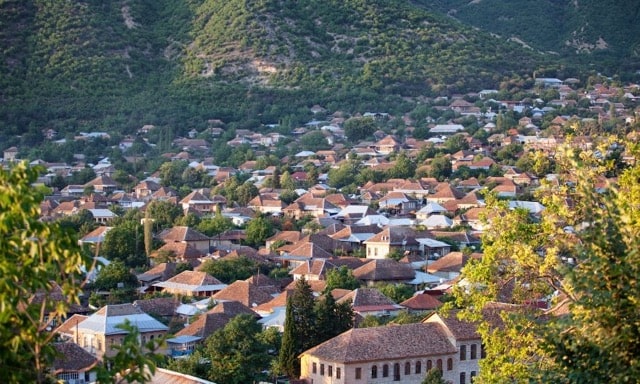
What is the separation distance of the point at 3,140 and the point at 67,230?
74.6 metres

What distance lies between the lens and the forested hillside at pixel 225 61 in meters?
86.1

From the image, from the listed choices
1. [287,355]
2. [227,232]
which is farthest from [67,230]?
[227,232]

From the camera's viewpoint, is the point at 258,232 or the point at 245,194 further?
the point at 245,194

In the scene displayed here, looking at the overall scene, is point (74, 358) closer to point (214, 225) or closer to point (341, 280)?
point (341, 280)

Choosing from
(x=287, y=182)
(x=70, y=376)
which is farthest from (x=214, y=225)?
(x=70, y=376)

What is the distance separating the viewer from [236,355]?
2441 centimetres

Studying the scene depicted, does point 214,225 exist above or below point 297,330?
below

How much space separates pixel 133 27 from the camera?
103m

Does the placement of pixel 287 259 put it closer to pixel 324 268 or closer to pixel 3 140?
pixel 324 268

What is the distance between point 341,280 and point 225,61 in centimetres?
6025

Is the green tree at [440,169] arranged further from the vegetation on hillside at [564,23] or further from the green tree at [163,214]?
the vegetation on hillside at [564,23]

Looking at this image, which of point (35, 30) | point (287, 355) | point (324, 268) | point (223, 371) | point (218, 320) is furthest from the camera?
point (35, 30)

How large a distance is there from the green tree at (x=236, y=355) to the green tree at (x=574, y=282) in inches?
473

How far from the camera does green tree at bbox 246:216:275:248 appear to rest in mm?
47562
